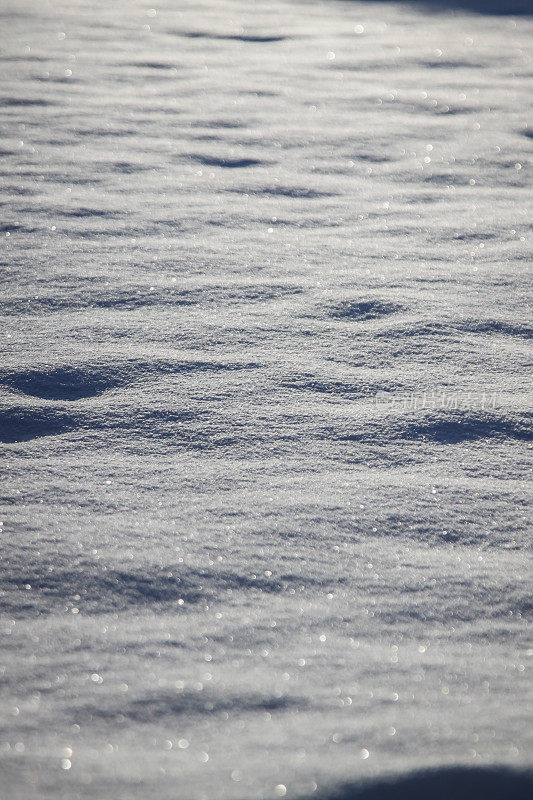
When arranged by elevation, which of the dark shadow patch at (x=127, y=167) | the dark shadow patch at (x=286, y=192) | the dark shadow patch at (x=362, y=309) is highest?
the dark shadow patch at (x=127, y=167)

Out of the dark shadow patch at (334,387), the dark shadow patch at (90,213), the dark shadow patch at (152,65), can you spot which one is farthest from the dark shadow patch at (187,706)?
the dark shadow patch at (152,65)

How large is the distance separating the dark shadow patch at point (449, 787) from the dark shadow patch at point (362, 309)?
1.08m

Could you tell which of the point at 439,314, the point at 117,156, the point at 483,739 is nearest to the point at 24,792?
the point at 483,739

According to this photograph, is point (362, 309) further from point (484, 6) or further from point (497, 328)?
point (484, 6)

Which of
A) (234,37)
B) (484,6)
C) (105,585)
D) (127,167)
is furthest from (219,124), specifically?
(484,6)

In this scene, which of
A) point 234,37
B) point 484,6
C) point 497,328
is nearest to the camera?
point 497,328

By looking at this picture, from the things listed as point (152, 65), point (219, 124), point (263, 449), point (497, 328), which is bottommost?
point (263, 449)

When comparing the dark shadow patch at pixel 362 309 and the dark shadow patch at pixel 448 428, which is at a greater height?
the dark shadow patch at pixel 362 309

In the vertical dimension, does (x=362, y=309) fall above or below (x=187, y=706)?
above

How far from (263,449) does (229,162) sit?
1381 millimetres

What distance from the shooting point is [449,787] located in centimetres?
82

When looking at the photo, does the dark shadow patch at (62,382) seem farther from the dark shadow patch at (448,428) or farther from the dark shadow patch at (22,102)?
the dark shadow patch at (22,102)

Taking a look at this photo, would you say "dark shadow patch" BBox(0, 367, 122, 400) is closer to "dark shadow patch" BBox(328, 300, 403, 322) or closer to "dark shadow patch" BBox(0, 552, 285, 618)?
"dark shadow patch" BBox(0, 552, 285, 618)

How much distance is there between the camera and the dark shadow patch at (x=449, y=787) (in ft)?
2.66
